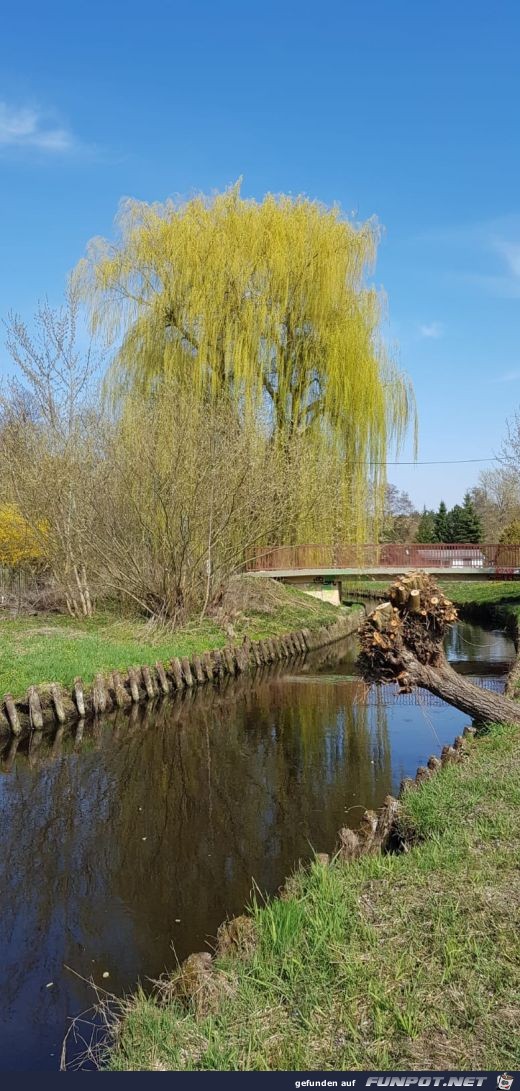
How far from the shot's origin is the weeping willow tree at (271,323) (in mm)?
21109

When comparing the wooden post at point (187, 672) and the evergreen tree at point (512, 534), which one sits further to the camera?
the evergreen tree at point (512, 534)

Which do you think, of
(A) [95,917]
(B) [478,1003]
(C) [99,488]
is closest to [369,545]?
(C) [99,488]

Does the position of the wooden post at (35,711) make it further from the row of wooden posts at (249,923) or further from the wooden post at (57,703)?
the row of wooden posts at (249,923)

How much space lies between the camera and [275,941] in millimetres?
3988

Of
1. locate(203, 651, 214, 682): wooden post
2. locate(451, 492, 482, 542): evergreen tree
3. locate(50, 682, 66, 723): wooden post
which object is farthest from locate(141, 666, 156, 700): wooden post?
locate(451, 492, 482, 542): evergreen tree

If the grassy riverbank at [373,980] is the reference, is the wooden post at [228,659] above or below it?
below

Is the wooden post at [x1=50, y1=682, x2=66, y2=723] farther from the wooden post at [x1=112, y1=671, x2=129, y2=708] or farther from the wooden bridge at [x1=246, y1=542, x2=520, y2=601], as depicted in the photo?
the wooden bridge at [x1=246, y1=542, x2=520, y2=601]

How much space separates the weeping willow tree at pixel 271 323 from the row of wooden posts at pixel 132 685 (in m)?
4.23

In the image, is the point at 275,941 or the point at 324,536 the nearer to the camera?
the point at 275,941

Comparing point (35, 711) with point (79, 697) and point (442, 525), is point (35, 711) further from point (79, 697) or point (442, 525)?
point (442, 525)

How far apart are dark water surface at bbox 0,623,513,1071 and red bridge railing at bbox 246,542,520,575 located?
29.3 ft

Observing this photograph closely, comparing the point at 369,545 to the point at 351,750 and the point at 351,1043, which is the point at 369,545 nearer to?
the point at 351,750

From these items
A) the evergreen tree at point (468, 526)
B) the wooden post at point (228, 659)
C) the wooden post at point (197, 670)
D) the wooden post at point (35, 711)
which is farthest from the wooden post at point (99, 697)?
the evergreen tree at point (468, 526)
